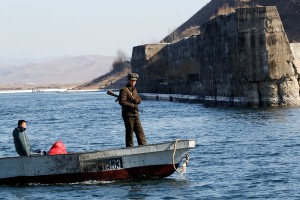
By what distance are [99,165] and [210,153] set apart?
25.1 feet

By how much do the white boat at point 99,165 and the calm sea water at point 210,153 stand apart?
0.23 metres

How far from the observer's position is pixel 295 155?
984 inches

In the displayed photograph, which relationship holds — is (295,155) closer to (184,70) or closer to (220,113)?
(220,113)

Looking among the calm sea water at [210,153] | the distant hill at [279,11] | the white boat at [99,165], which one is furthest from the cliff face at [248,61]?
the distant hill at [279,11]

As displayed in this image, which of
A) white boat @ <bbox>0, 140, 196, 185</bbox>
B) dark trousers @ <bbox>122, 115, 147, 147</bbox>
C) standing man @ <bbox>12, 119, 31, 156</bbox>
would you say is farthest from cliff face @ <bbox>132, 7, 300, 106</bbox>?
standing man @ <bbox>12, 119, 31, 156</bbox>

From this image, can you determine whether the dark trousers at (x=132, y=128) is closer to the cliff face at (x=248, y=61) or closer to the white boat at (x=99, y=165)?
the white boat at (x=99, y=165)

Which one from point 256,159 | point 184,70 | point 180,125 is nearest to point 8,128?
point 180,125

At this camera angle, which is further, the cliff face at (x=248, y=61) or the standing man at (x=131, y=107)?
the cliff face at (x=248, y=61)

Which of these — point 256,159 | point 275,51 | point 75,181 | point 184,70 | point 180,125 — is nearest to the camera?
point 75,181

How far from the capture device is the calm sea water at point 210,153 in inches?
748

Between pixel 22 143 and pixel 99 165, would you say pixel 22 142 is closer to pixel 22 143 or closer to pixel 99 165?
pixel 22 143

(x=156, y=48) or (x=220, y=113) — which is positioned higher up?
(x=156, y=48)

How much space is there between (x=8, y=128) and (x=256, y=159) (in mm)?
24907

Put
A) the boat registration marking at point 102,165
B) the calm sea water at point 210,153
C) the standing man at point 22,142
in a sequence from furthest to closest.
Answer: the standing man at point 22,142 → the boat registration marking at point 102,165 → the calm sea water at point 210,153
